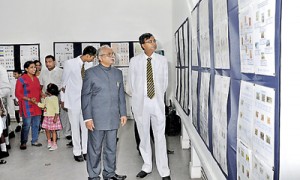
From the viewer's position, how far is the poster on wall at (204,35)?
91.0 inches

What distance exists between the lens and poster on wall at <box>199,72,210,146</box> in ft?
7.77

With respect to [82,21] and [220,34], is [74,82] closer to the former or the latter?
[220,34]

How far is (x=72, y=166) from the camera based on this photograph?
4043 mm

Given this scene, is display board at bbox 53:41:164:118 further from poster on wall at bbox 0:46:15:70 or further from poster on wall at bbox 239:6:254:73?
poster on wall at bbox 239:6:254:73

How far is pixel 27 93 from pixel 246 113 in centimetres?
420

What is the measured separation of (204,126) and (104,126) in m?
1.16

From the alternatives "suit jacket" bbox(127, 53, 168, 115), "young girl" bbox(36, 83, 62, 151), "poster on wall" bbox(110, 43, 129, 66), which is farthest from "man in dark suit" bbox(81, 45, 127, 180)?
"poster on wall" bbox(110, 43, 129, 66)
